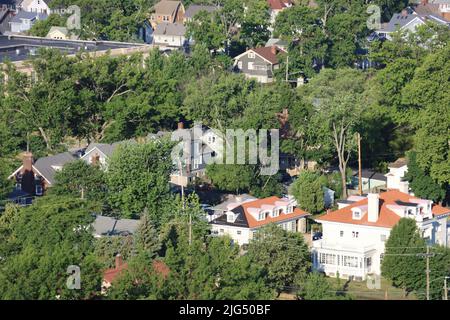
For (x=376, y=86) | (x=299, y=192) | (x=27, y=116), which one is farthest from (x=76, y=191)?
(x=376, y=86)

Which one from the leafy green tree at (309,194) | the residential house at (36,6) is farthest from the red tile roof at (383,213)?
the residential house at (36,6)

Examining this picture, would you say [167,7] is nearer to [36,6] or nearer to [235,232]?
[36,6]

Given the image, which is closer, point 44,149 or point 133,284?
point 133,284

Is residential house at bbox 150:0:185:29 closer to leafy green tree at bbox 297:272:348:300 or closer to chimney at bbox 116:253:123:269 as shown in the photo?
chimney at bbox 116:253:123:269

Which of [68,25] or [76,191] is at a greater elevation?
[68,25]

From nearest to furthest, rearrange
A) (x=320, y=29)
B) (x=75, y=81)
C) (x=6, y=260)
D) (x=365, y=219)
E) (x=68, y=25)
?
(x=6, y=260), (x=365, y=219), (x=75, y=81), (x=320, y=29), (x=68, y=25)

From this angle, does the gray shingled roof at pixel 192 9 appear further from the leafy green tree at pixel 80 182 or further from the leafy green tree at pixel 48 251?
the leafy green tree at pixel 48 251

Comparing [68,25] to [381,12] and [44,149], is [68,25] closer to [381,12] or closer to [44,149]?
[381,12]
